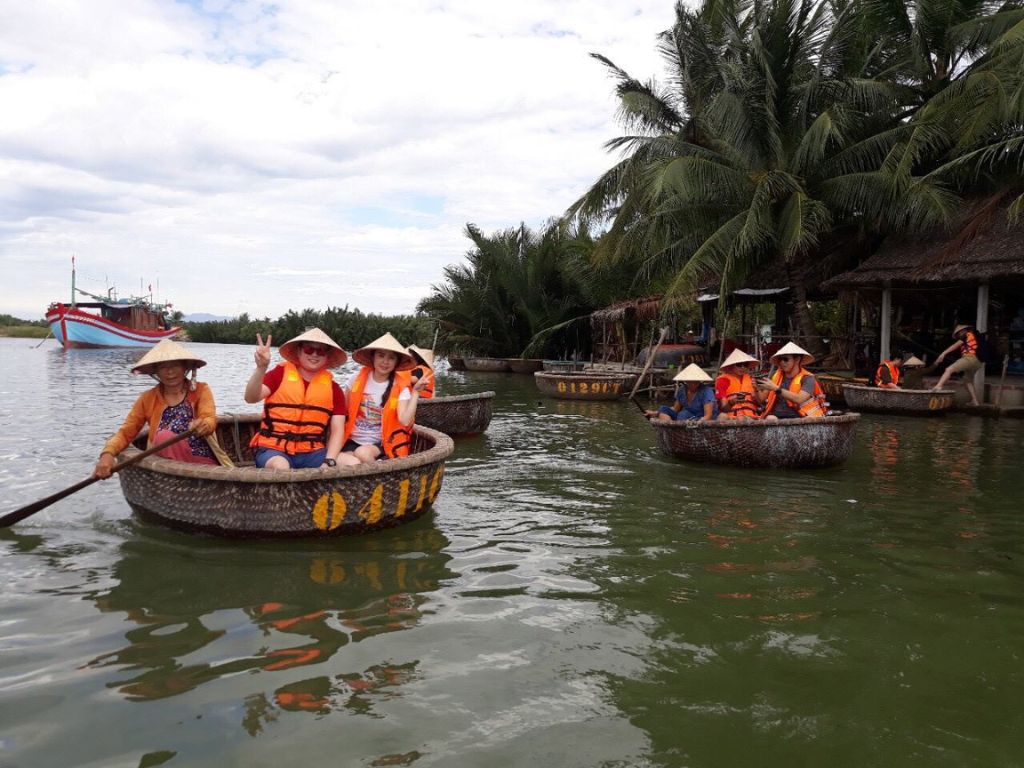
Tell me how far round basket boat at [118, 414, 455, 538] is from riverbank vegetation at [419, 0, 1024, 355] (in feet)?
38.8

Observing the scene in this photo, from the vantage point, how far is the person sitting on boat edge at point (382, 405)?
5.81m

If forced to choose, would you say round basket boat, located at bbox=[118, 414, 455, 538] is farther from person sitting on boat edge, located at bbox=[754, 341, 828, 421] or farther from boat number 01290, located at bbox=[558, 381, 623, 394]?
boat number 01290, located at bbox=[558, 381, 623, 394]

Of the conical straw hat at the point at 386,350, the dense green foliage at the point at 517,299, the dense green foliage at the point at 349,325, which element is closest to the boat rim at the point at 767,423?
the conical straw hat at the point at 386,350

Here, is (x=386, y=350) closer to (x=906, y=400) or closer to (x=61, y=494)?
(x=61, y=494)

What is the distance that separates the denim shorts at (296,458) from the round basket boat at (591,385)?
11.5 m

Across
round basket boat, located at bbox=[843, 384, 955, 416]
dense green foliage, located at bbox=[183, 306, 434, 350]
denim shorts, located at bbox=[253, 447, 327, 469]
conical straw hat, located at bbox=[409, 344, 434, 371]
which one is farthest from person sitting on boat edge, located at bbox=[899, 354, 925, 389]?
dense green foliage, located at bbox=[183, 306, 434, 350]

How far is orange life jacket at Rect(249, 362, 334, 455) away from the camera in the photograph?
17.7 ft

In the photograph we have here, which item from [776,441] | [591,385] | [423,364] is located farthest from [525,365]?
[423,364]

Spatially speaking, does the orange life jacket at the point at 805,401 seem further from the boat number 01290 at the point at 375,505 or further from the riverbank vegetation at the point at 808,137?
the riverbank vegetation at the point at 808,137

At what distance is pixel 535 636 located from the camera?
144 inches

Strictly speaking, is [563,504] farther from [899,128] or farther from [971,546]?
[899,128]

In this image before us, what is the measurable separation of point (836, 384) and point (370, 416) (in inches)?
452

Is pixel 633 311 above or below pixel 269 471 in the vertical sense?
above

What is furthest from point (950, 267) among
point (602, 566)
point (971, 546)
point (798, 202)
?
point (602, 566)
